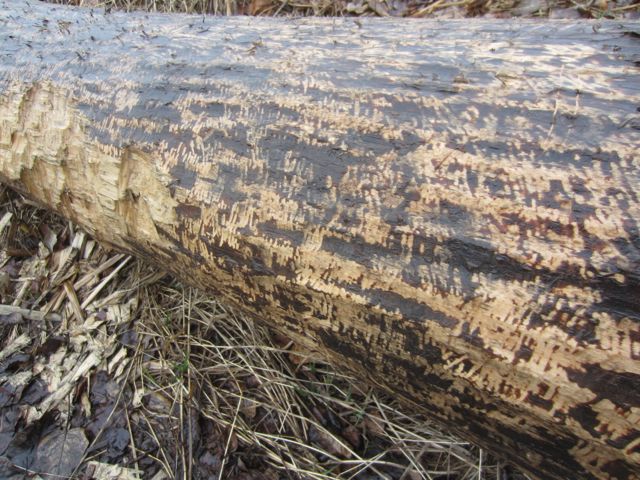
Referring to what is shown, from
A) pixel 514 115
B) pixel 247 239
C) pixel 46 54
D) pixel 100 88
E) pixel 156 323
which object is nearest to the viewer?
pixel 514 115

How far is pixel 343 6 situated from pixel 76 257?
7.22ft

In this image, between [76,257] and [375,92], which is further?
[76,257]

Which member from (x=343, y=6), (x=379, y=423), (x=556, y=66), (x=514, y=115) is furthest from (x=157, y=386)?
(x=343, y=6)

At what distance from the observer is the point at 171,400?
1.70 metres

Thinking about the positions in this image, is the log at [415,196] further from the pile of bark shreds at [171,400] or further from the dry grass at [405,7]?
the dry grass at [405,7]

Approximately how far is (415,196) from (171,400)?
1215mm

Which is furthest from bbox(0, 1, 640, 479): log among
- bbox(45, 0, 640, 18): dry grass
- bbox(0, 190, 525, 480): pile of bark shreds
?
bbox(45, 0, 640, 18): dry grass

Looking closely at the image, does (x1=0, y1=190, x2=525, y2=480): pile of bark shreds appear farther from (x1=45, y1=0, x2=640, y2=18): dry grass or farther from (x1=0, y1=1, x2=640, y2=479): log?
(x1=45, y1=0, x2=640, y2=18): dry grass

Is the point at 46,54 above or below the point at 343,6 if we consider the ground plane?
below

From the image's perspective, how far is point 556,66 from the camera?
1097 millimetres

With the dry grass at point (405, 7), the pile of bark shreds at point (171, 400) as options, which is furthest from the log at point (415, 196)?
the dry grass at point (405, 7)

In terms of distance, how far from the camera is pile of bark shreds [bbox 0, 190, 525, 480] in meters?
1.51

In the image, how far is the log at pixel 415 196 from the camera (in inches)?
33.5

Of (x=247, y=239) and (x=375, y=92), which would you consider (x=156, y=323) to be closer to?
(x=247, y=239)
